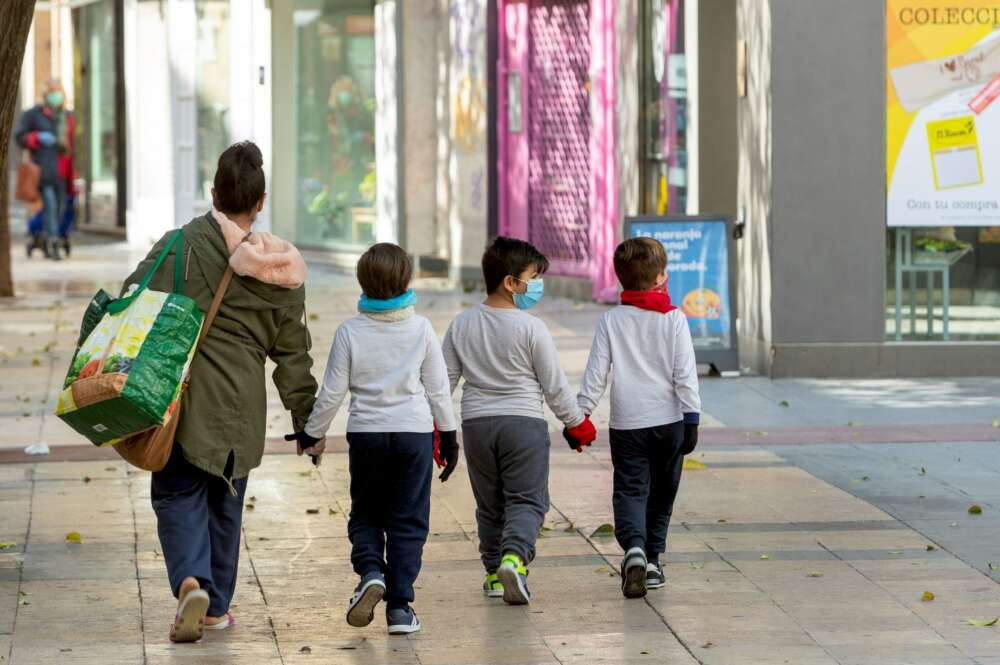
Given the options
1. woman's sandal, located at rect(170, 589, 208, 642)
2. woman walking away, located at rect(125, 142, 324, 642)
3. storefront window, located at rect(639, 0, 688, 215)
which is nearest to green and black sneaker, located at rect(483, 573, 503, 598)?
woman walking away, located at rect(125, 142, 324, 642)

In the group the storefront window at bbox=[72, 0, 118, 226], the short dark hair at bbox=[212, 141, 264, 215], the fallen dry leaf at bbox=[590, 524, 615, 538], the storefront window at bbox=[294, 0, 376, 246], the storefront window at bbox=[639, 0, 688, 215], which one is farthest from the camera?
the storefront window at bbox=[72, 0, 118, 226]

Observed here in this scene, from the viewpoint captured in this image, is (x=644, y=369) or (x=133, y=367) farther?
(x=644, y=369)

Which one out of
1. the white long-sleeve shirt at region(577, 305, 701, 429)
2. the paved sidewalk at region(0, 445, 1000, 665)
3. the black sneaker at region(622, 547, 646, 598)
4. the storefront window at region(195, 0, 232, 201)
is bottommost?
the paved sidewalk at region(0, 445, 1000, 665)

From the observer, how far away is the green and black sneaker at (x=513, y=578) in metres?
6.31

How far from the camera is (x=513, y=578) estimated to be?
20.7ft

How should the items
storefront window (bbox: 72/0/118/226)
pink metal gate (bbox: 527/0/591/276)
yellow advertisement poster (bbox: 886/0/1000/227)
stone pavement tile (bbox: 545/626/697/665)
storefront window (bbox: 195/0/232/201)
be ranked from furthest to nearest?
storefront window (bbox: 72/0/118/226)
storefront window (bbox: 195/0/232/201)
pink metal gate (bbox: 527/0/591/276)
yellow advertisement poster (bbox: 886/0/1000/227)
stone pavement tile (bbox: 545/626/697/665)

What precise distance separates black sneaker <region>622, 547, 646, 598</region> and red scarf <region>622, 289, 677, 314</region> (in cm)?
86

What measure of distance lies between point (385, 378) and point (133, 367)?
32.3 inches

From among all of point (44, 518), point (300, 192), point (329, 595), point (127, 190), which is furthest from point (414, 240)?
point (329, 595)

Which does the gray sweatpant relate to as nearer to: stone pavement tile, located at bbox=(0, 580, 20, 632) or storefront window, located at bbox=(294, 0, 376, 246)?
stone pavement tile, located at bbox=(0, 580, 20, 632)

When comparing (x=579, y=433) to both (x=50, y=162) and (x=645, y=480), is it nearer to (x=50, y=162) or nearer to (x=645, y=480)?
(x=645, y=480)

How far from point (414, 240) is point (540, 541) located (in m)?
14.3

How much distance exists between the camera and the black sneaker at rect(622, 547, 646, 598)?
650cm

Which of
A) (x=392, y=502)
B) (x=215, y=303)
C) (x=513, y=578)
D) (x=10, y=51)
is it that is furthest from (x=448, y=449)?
(x=10, y=51)
